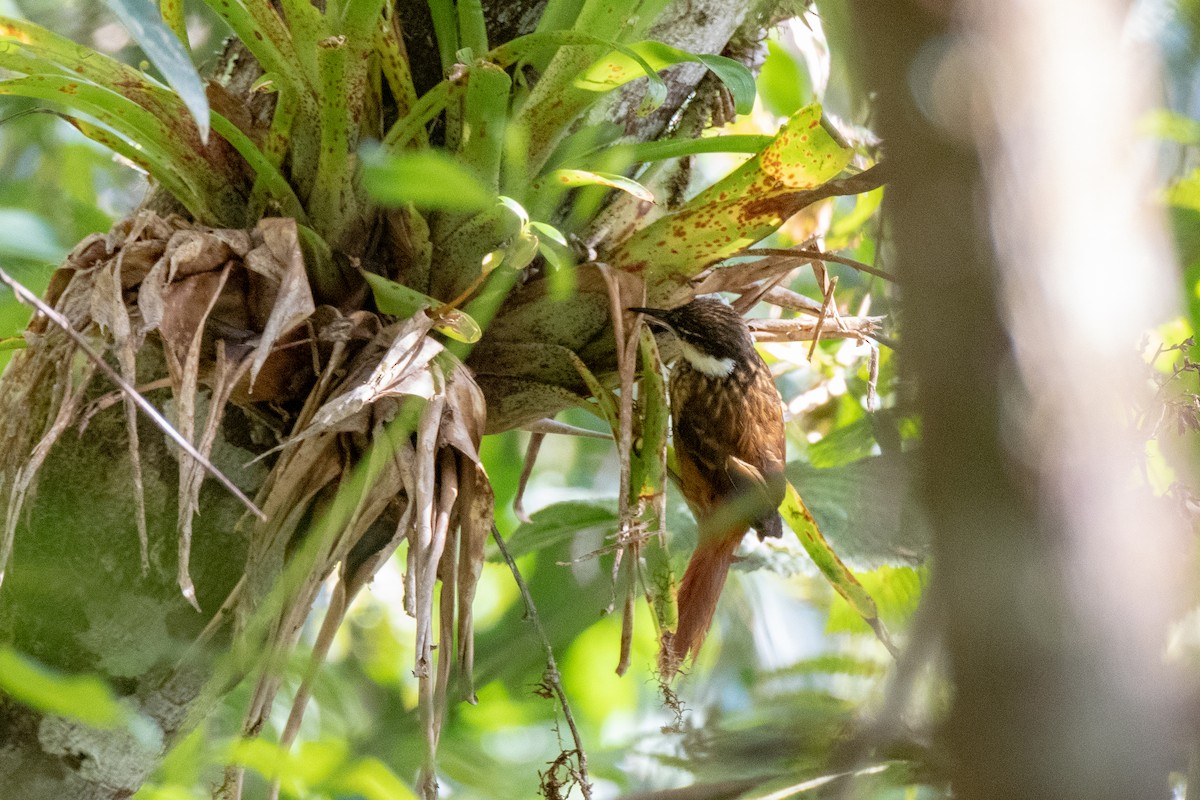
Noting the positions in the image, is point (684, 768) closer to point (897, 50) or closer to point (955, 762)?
point (955, 762)

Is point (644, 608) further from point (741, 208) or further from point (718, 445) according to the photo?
point (741, 208)

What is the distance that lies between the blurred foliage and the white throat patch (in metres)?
0.07

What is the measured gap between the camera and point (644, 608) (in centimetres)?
194

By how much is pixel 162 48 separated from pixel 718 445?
82 centimetres

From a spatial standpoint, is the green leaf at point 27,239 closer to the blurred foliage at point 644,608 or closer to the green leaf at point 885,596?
the blurred foliage at point 644,608

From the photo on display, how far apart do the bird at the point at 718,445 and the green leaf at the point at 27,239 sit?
0.66 metres

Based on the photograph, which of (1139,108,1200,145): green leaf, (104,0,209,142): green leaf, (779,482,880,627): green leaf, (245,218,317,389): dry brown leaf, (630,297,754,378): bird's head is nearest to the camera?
(1139,108,1200,145): green leaf

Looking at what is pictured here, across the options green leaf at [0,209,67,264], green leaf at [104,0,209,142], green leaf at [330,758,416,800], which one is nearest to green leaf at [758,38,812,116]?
green leaf at [0,209,67,264]

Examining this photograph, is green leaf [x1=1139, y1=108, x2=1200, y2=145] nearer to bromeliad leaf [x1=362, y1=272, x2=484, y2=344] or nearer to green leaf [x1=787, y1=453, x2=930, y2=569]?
green leaf [x1=787, y1=453, x2=930, y2=569]

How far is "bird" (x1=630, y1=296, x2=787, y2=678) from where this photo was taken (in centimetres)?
118

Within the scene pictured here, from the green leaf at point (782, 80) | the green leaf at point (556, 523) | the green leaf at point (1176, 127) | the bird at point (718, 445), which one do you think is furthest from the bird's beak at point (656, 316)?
the green leaf at point (782, 80)

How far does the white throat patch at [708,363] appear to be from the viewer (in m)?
Answer: 1.32

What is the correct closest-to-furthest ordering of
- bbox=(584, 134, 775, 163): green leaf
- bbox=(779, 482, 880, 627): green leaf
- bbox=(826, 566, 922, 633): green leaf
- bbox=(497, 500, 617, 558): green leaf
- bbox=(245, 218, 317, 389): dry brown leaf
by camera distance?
1. bbox=(245, 218, 317, 389): dry brown leaf
2. bbox=(584, 134, 775, 163): green leaf
3. bbox=(779, 482, 880, 627): green leaf
4. bbox=(826, 566, 922, 633): green leaf
5. bbox=(497, 500, 617, 558): green leaf

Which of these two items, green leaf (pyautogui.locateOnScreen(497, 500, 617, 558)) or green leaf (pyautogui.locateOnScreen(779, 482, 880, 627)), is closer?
green leaf (pyautogui.locateOnScreen(779, 482, 880, 627))
